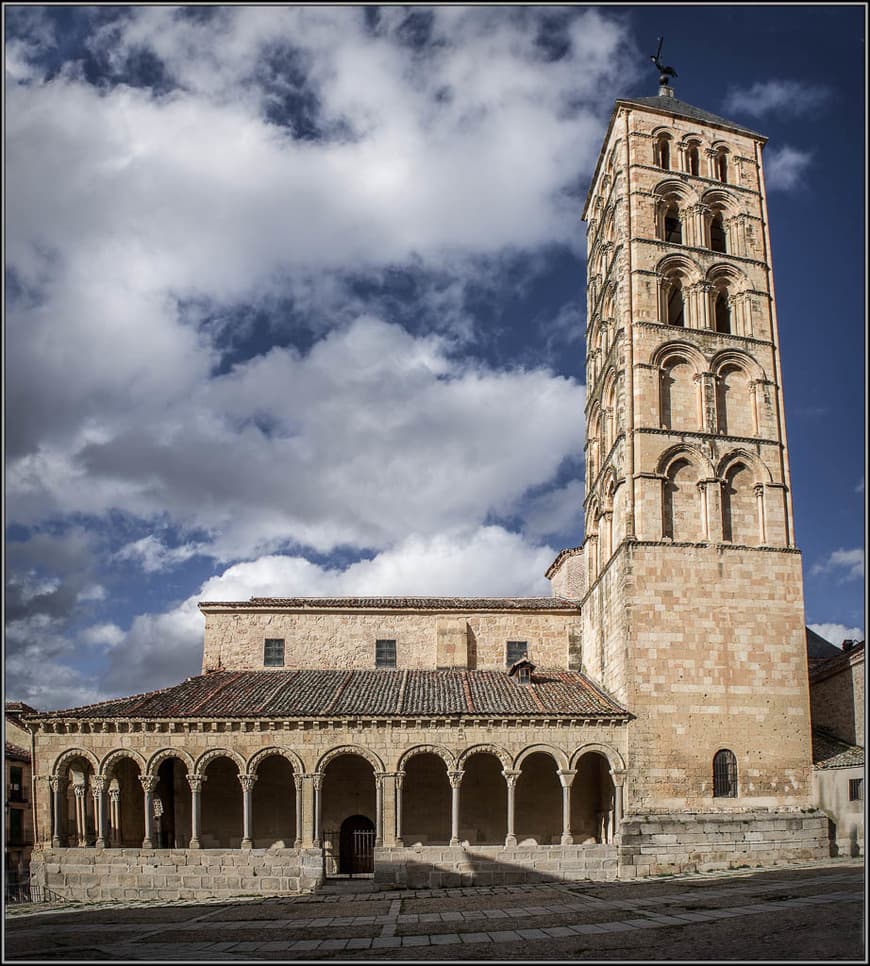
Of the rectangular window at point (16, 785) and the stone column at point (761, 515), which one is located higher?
the stone column at point (761, 515)

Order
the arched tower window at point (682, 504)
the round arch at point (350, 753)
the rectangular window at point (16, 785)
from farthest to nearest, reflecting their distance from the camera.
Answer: the rectangular window at point (16, 785)
the arched tower window at point (682, 504)
the round arch at point (350, 753)

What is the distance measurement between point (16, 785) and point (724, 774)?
43740 mm

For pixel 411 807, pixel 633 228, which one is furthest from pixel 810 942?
pixel 633 228

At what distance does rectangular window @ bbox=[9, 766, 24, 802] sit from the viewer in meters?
53.2

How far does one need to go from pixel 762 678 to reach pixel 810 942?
14.7 m

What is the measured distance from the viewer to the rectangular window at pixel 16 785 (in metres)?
53.2

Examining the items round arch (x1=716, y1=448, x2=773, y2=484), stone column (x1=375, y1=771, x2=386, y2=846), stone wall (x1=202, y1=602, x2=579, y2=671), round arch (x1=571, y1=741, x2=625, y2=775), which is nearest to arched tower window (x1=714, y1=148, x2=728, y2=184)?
round arch (x1=716, y1=448, x2=773, y2=484)

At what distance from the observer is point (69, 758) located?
89.9 feet

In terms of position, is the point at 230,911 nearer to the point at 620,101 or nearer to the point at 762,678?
the point at 762,678

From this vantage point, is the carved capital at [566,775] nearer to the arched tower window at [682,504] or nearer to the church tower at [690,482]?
the church tower at [690,482]

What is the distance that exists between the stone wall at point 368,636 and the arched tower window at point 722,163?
17.9 metres

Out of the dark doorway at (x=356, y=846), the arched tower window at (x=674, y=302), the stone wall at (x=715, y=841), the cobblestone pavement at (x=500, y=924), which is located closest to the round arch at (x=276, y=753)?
the dark doorway at (x=356, y=846)

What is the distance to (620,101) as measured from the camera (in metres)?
34.4

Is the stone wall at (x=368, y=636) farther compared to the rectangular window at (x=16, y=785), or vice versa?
the rectangular window at (x=16, y=785)
